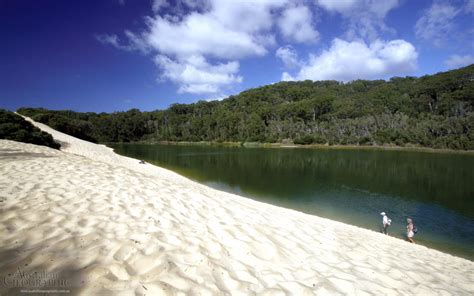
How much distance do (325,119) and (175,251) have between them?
124460 millimetres

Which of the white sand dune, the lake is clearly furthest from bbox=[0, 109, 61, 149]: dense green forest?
the white sand dune

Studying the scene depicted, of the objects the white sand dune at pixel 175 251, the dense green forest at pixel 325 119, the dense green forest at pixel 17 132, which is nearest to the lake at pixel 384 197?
the white sand dune at pixel 175 251

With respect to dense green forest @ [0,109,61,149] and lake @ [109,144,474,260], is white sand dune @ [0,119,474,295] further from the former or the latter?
dense green forest @ [0,109,61,149]

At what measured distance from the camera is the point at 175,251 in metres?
4.64

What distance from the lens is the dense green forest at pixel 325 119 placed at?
278 feet

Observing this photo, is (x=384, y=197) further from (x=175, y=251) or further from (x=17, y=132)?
(x=17, y=132)

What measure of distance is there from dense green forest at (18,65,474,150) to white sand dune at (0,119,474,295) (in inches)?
2496

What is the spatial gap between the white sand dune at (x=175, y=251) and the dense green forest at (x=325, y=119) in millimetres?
63395

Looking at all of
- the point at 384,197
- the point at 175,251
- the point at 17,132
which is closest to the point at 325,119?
the point at 384,197

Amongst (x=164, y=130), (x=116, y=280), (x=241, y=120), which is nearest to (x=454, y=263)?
(x=116, y=280)

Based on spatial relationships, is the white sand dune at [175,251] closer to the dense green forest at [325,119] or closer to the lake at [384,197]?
the lake at [384,197]

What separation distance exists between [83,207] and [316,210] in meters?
14.8

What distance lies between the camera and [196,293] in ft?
11.9

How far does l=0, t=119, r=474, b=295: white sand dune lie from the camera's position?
3725mm
